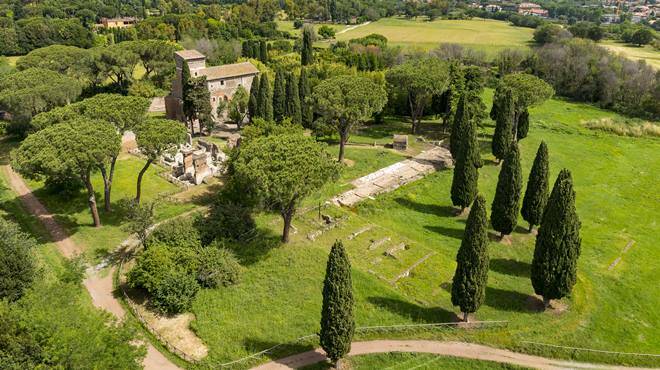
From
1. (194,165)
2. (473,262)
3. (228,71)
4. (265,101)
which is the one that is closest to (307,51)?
(228,71)

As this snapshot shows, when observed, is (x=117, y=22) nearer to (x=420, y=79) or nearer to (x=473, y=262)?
(x=420, y=79)

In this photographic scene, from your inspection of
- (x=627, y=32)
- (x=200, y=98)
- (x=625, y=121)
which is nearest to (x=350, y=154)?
(x=200, y=98)

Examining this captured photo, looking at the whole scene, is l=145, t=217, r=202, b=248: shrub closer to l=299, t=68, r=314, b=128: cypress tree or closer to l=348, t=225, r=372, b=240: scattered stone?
l=348, t=225, r=372, b=240: scattered stone

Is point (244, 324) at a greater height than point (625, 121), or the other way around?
point (625, 121)

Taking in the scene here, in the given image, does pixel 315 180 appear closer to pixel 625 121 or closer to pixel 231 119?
pixel 231 119

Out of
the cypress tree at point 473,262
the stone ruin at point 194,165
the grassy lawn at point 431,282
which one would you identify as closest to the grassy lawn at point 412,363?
the grassy lawn at point 431,282

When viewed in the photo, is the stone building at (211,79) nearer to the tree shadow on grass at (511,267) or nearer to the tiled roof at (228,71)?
the tiled roof at (228,71)

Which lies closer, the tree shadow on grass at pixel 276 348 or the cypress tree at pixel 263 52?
the tree shadow on grass at pixel 276 348
